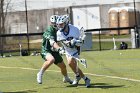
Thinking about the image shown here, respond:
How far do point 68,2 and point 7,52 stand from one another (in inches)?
1030

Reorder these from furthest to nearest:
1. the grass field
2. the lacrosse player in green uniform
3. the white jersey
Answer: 1. the lacrosse player in green uniform
2. the white jersey
3. the grass field

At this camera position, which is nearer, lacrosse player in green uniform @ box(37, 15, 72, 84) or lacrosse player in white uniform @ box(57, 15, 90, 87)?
lacrosse player in white uniform @ box(57, 15, 90, 87)

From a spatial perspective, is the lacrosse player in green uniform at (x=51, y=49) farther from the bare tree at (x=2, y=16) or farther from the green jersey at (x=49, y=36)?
the bare tree at (x=2, y=16)

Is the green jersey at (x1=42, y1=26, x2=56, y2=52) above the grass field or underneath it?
above

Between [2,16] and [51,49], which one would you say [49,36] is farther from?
[2,16]

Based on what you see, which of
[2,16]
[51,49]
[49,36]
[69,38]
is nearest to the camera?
[69,38]

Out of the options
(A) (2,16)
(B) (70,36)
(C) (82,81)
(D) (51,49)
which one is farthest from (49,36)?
(A) (2,16)

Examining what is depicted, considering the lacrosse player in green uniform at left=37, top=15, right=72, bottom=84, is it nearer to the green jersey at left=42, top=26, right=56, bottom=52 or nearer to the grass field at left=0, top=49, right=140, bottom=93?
the green jersey at left=42, top=26, right=56, bottom=52

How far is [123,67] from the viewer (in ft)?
59.7

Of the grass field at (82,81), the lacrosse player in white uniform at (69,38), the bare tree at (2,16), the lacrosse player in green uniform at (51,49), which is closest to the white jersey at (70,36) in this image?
the lacrosse player in white uniform at (69,38)

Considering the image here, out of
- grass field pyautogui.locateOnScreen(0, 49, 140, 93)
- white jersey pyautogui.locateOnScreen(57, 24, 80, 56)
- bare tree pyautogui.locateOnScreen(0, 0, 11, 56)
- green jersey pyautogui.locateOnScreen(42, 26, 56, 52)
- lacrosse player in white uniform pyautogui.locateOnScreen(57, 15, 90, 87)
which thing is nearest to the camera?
grass field pyautogui.locateOnScreen(0, 49, 140, 93)

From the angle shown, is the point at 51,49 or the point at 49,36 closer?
the point at 49,36

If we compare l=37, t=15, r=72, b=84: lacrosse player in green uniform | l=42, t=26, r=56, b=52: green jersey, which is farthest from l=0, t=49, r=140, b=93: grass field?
l=42, t=26, r=56, b=52: green jersey

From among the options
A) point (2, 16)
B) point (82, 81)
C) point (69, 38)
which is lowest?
point (82, 81)
